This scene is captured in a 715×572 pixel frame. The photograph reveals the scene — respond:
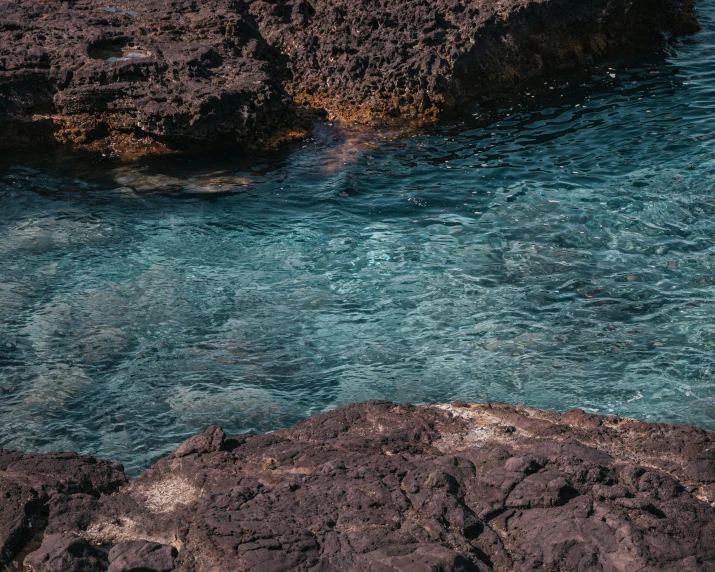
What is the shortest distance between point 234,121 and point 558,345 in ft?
20.0

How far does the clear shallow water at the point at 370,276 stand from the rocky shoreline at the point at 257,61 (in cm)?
56

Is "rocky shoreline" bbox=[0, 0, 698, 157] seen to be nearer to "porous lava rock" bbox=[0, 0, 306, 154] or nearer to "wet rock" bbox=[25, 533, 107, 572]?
"porous lava rock" bbox=[0, 0, 306, 154]

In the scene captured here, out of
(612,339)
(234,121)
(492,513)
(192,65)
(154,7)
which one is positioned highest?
(154,7)

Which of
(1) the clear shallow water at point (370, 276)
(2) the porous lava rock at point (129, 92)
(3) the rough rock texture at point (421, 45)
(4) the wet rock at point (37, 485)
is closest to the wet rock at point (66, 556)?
(4) the wet rock at point (37, 485)

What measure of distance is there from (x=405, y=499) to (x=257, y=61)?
9444mm

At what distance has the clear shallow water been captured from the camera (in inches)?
271

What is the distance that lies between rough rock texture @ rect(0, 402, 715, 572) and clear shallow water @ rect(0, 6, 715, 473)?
4.71ft

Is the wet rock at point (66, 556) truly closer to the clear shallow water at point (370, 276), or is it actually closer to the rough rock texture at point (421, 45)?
the clear shallow water at point (370, 276)

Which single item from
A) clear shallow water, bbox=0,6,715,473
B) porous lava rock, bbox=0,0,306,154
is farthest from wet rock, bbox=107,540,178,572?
porous lava rock, bbox=0,0,306,154

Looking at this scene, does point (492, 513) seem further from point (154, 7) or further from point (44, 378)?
point (154, 7)

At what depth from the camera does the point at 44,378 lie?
7.17 m

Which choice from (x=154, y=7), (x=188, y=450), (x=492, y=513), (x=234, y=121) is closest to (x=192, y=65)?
(x=234, y=121)

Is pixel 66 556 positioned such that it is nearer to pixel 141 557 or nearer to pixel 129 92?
pixel 141 557

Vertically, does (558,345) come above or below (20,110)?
below
